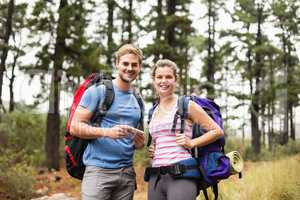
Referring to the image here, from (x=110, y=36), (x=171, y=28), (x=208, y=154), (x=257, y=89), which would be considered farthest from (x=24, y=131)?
(x=208, y=154)

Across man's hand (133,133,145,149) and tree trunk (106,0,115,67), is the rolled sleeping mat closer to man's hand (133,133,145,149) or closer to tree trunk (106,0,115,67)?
man's hand (133,133,145,149)

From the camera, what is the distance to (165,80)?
349cm

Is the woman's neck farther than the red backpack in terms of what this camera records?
Yes

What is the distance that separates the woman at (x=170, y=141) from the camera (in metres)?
3.32

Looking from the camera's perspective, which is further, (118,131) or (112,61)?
(112,61)

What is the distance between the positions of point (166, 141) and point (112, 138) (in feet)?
1.55

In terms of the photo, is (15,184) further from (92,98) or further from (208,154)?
(208,154)

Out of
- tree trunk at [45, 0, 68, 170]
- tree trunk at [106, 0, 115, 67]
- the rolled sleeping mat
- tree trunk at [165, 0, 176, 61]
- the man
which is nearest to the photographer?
the man

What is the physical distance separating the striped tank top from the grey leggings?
0.41 feet

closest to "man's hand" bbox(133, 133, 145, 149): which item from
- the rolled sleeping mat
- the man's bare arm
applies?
the man's bare arm

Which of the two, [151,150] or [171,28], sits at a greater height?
[171,28]

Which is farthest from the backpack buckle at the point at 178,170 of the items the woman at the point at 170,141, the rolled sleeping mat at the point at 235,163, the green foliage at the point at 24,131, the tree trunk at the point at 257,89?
the tree trunk at the point at 257,89

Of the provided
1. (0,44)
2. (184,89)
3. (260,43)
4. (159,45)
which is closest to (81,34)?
(159,45)

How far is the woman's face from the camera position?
349 centimetres
